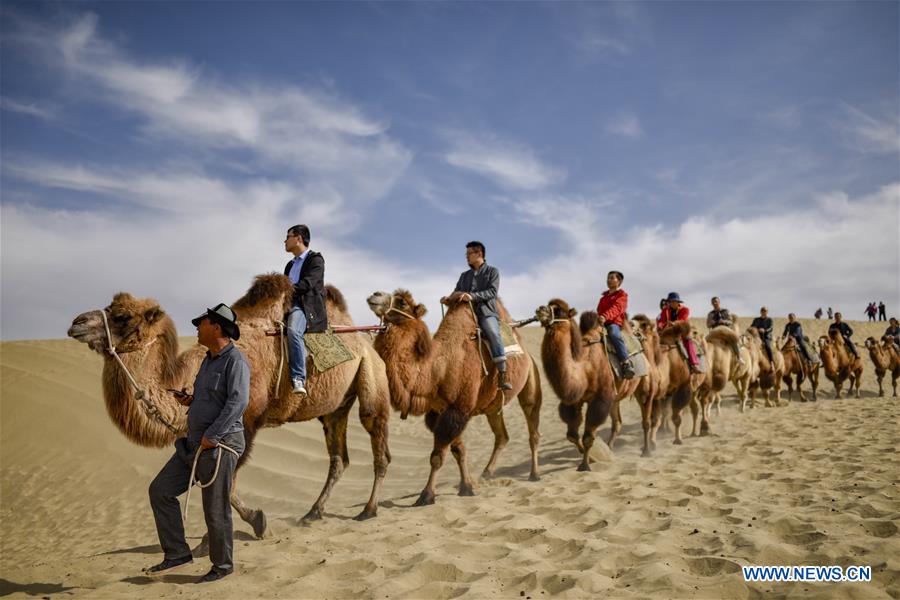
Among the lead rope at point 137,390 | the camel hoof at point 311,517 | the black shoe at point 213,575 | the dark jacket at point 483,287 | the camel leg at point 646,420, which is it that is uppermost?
the dark jacket at point 483,287

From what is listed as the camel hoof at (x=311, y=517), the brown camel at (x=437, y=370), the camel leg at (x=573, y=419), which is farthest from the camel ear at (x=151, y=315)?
the camel leg at (x=573, y=419)

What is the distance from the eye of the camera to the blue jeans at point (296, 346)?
214 inches

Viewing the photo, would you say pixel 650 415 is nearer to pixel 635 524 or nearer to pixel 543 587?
pixel 635 524

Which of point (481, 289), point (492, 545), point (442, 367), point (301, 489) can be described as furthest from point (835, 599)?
point (301, 489)

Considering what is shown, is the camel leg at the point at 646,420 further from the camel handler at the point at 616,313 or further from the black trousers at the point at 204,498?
the black trousers at the point at 204,498

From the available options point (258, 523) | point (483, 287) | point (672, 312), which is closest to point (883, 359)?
point (672, 312)

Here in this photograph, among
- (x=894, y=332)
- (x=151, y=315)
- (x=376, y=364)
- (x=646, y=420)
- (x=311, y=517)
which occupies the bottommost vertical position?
(x=311, y=517)

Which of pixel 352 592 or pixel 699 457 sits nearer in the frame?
pixel 352 592

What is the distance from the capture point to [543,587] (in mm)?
3777

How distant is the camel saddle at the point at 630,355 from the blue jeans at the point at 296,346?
220 inches

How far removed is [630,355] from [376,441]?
493 centimetres

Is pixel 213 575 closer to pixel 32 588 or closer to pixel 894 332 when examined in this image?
pixel 32 588

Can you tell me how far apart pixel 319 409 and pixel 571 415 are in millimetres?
4772

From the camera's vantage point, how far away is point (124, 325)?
465 cm
